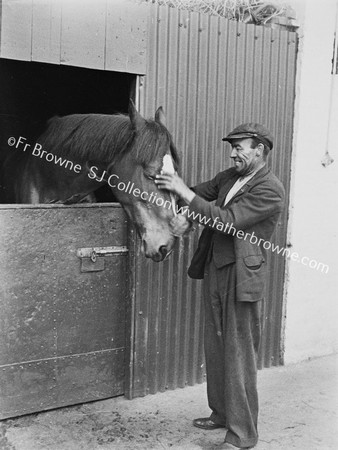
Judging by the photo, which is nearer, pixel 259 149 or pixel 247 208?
pixel 247 208

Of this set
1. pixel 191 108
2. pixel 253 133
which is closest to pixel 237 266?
pixel 253 133

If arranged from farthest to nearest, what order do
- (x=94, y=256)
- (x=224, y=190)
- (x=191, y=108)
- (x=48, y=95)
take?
(x=48, y=95) → (x=191, y=108) → (x=94, y=256) → (x=224, y=190)

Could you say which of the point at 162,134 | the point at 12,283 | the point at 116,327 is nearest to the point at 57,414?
the point at 116,327

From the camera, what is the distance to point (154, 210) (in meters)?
3.19

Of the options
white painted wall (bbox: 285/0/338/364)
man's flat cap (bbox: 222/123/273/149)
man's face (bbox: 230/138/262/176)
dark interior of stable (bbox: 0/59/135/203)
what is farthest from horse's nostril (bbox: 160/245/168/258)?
white painted wall (bbox: 285/0/338/364)

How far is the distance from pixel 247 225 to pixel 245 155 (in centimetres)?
41

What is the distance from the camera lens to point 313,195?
5023mm

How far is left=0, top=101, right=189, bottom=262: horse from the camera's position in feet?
10.4

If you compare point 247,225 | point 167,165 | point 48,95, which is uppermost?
point 48,95

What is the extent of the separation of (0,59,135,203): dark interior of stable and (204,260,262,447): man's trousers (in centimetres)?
179

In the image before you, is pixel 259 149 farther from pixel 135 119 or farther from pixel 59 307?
pixel 59 307

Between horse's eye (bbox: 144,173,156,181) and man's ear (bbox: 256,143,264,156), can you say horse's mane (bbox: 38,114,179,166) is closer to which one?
horse's eye (bbox: 144,173,156,181)

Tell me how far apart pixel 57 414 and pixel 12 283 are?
1008 millimetres

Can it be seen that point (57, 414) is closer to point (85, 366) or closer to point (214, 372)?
point (85, 366)
